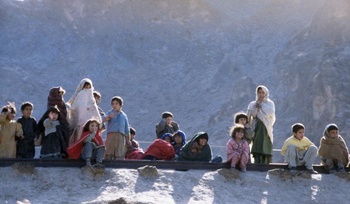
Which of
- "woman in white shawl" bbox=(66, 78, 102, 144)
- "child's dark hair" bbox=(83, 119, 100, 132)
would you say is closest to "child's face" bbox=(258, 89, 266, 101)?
"woman in white shawl" bbox=(66, 78, 102, 144)

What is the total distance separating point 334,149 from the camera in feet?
37.5

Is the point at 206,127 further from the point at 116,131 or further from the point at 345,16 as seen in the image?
the point at 116,131

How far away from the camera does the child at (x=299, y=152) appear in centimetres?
1114

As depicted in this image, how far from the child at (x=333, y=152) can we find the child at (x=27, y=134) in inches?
168

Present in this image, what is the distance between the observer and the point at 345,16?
35.1 meters

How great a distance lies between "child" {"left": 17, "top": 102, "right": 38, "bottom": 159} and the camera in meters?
10.4

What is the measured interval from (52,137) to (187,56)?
2940 cm

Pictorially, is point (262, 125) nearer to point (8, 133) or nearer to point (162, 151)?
point (162, 151)

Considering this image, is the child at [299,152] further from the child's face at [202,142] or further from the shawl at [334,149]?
the child's face at [202,142]

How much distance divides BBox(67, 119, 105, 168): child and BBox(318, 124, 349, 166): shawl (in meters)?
3.42

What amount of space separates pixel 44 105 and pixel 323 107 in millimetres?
12206

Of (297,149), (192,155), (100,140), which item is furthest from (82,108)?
(297,149)

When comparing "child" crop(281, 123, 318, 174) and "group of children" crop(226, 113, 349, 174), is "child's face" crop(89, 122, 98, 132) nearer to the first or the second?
"group of children" crop(226, 113, 349, 174)

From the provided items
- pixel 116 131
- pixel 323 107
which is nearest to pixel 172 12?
pixel 323 107
